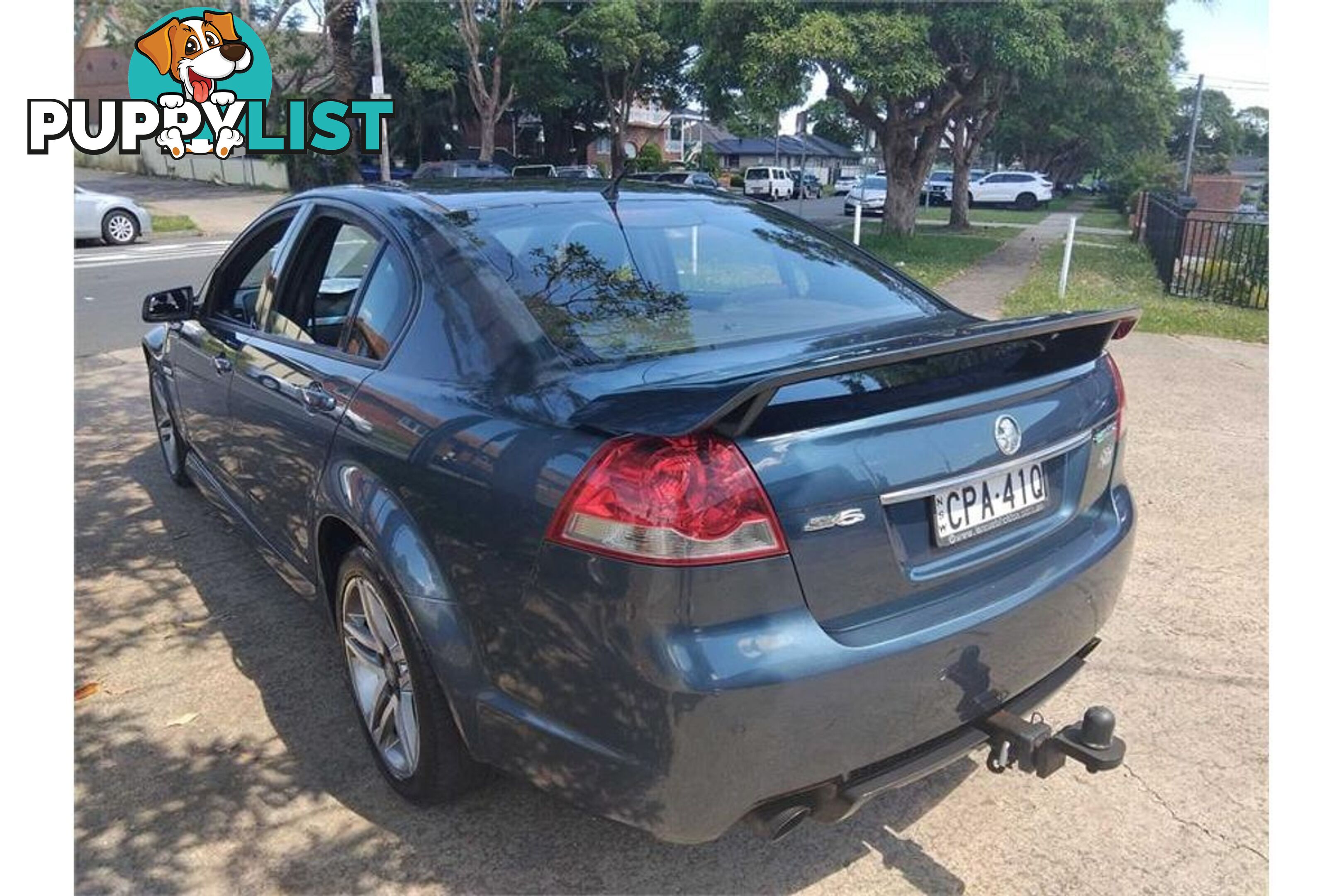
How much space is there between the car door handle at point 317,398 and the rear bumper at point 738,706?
106cm

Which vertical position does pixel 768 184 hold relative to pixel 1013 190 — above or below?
below

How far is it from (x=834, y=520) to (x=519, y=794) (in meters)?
1.39

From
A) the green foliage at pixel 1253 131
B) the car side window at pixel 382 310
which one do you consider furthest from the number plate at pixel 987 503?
the green foliage at pixel 1253 131

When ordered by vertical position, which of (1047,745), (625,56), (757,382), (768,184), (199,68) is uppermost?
(625,56)

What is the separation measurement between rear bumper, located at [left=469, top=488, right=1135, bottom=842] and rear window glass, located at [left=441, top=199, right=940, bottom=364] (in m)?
0.77

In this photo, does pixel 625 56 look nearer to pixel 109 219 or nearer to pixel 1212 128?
pixel 109 219

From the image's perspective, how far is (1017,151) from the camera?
230ft

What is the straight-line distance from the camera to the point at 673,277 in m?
2.99

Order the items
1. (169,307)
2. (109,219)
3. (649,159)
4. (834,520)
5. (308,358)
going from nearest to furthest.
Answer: (834,520) → (308,358) → (169,307) → (109,219) → (649,159)

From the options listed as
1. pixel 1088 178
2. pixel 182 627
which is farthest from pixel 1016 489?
pixel 1088 178

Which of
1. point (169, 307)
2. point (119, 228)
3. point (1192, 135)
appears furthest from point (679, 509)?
point (1192, 135)

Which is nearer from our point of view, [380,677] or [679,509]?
[679,509]

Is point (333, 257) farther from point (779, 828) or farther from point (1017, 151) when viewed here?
point (1017, 151)

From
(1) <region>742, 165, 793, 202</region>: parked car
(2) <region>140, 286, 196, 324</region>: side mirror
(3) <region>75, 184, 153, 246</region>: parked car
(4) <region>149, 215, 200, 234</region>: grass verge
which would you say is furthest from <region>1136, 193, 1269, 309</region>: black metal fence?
(1) <region>742, 165, 793, 202</region>: parked car
